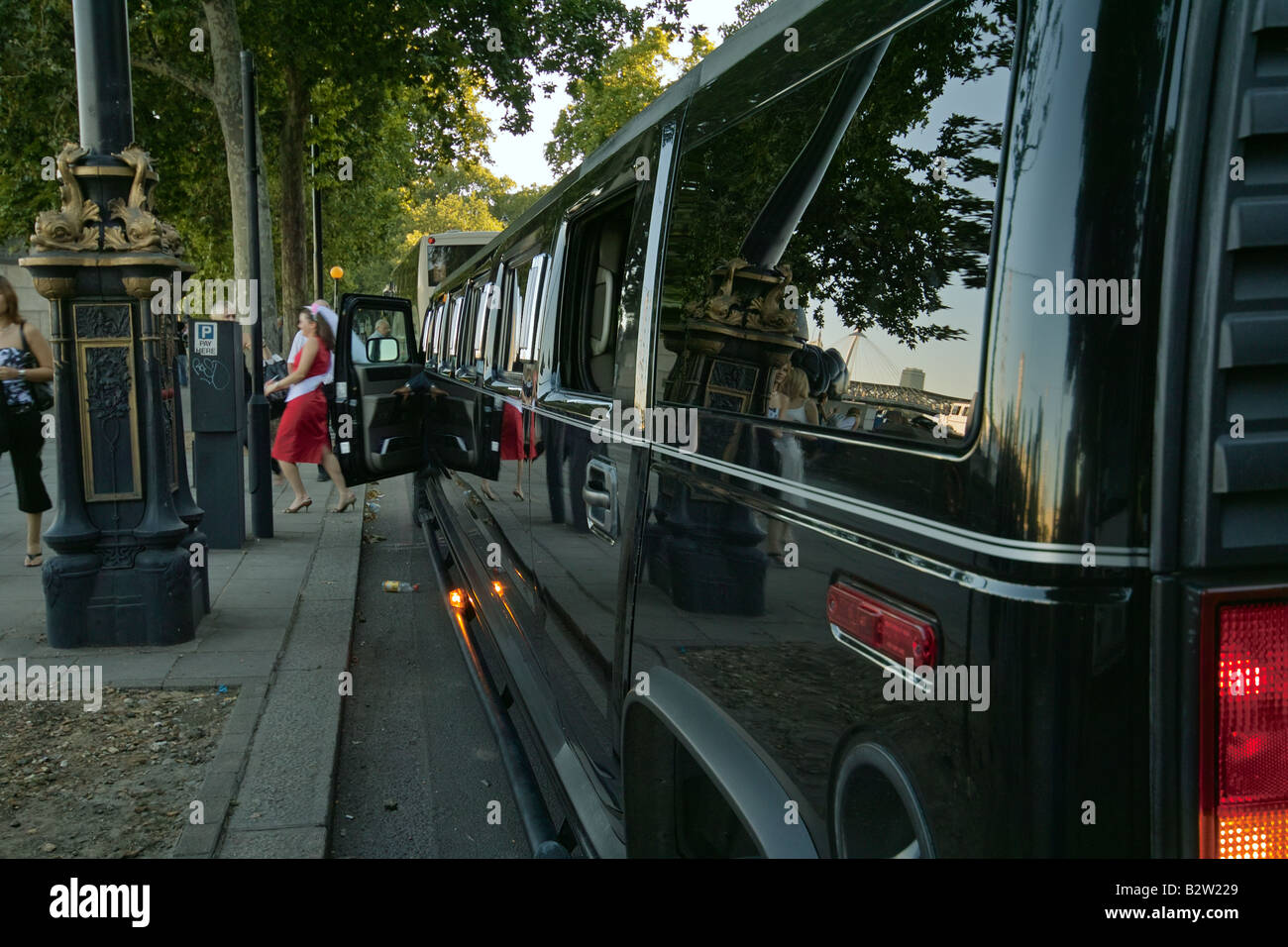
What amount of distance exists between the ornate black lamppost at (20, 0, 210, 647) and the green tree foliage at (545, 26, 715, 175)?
98.3 feet

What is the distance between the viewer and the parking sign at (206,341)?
326 inches

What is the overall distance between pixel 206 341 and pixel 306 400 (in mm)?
2330

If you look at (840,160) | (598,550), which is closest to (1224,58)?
(840,160)

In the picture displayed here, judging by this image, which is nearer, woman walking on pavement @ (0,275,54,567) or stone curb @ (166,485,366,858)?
stone curb @ (166,485,366,858)

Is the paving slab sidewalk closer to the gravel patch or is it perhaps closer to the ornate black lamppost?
the gravel patch

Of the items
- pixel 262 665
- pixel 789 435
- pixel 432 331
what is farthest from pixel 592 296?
pixel 432 331

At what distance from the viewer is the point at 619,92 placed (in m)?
36.2

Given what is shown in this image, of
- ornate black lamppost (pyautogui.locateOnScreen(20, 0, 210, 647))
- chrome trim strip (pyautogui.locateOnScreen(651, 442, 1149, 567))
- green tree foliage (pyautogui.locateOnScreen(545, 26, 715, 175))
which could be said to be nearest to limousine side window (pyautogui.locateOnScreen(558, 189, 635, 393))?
chrome trim strip (pyautogui.locateOnScreen(651, 442, 1149, 567))

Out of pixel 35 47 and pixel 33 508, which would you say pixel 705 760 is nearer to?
pixel 33 508

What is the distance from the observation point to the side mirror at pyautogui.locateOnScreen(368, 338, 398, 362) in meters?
8.56

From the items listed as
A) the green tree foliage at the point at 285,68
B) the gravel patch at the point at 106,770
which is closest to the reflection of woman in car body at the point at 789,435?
the gravel patch at the point at 106,770

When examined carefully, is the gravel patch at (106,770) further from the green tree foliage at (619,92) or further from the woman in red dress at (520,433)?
the green tree foliage at (619,92)

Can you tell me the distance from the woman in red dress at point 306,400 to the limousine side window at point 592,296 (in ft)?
22.9
